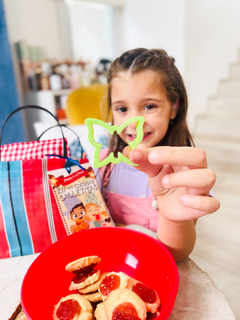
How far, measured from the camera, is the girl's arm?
16.7 inches

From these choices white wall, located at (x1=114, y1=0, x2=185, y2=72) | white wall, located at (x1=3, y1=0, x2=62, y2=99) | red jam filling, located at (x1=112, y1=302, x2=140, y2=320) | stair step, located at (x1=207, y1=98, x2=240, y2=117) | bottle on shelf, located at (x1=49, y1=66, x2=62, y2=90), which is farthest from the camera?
stair step, located at (x1=207, y1=98, x2=240, y2=117)

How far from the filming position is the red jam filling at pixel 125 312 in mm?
391

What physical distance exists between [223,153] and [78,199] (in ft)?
8.44

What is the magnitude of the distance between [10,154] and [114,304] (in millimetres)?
522

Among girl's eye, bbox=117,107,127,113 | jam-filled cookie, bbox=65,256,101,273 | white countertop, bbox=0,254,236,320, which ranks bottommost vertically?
white countertop, bbox=0,254,236,320

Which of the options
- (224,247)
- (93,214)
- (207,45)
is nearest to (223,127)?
(207,45)

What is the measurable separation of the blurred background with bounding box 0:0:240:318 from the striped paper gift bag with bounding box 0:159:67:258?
4.83 ft

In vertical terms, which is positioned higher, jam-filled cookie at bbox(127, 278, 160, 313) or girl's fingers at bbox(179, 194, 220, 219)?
girl's fingers at bbox(179, 194, 220, 219)

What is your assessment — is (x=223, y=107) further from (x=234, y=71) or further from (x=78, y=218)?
(x=78, y=218)

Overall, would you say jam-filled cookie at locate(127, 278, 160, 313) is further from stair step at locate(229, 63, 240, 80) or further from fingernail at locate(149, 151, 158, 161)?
stair step at locate(229, 63, 240, 80)

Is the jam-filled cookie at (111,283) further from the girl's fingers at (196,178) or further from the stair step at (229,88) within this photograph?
the stair step at (229,88)

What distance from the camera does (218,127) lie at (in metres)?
3.08

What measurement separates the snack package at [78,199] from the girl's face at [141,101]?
0.18 meters

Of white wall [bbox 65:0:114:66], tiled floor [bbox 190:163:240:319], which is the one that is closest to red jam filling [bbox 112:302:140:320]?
tiled floor [bbox 190:163:240:319]
